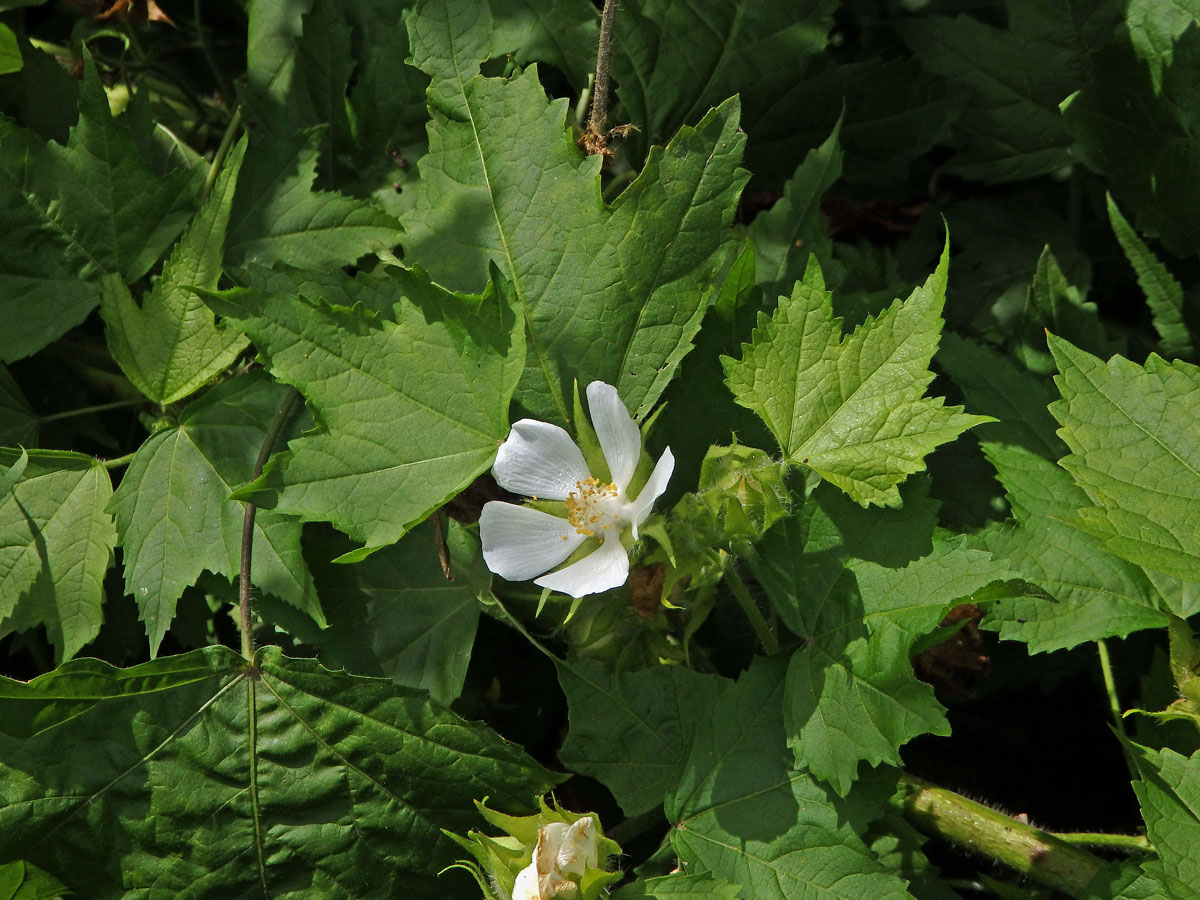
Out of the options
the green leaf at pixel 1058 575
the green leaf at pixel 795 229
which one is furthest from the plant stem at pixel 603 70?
the green leaf at pixel 1058 575

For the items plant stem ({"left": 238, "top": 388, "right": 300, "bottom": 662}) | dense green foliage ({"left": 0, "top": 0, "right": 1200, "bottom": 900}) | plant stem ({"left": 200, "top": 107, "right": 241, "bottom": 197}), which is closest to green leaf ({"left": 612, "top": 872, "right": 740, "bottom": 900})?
dense green foliage ({"left": 0, "top": 0, "right": 1200, "bottom": 900})

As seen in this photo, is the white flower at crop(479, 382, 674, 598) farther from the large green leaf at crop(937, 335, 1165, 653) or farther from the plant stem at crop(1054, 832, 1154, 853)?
the plant stem at crop(1054, 832, 1154, 853)

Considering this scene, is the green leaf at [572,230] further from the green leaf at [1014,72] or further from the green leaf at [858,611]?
the green leaf at [1014,72]

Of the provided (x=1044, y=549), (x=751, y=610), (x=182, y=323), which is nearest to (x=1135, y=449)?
(x=1044, y=549)

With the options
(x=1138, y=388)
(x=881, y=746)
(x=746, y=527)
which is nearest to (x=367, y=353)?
(x=746, y=527)

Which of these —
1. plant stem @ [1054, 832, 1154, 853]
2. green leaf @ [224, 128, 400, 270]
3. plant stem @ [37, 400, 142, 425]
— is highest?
green leaf @ [224, 128, 400, 270]

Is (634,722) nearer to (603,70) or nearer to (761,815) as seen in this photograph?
(761,815)

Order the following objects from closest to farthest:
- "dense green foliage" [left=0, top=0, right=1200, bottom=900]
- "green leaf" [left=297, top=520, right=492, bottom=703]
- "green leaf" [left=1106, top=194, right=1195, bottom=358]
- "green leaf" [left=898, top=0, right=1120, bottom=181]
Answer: "dense green foliage" [left=0, top=0, right=1200, bottom=900]
"green leaf" [left=297, top=520, right=492, bottom=703]
"green leaf" [left=1106, top=194, right=1195, bottom=358]
"green leaf" [left=898, top=0, right=1120, bottom=181]

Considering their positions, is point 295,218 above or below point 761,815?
above
